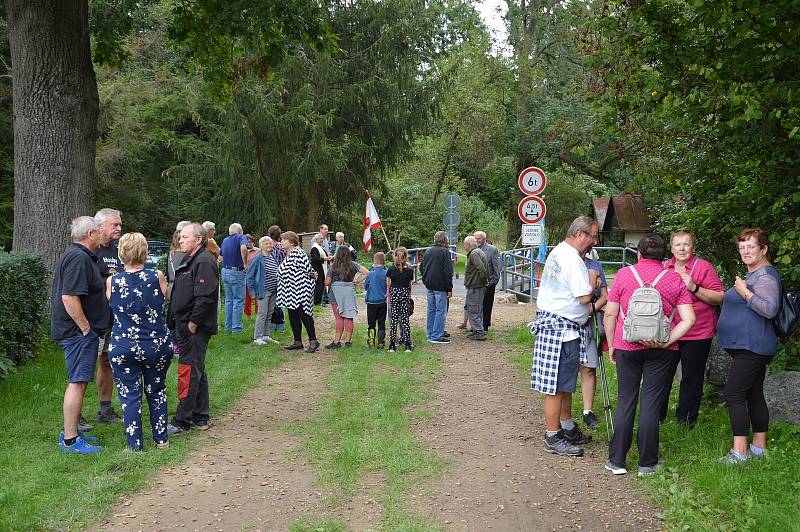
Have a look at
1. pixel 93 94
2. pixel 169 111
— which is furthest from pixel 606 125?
pixel 169 111

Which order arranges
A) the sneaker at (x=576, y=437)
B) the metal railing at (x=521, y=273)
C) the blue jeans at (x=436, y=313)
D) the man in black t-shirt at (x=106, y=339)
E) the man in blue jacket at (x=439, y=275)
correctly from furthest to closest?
the metal railing at (x=521, y=273) < the blue jeans at (x=436, y=313) < the man in blue jacket at (x=439, y=275) < the man in black t-shirt at (x=106, y=339) < the sneaker at (x=576, y=437)

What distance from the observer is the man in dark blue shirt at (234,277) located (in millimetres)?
13250

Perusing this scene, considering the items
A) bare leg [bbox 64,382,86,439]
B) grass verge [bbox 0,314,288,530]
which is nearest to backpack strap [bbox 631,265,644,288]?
grass verge [bbox 0,314,288,530]

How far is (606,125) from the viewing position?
283 inches

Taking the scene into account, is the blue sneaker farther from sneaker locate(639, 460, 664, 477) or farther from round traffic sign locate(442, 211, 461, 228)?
round traffic sign locate(442, 211, 461, 228)

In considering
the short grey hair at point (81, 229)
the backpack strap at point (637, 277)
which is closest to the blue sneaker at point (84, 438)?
the short grey hair at point (81, 229)

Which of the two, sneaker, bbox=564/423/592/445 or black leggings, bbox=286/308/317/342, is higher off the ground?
black leggings, bbox=286/308/317/342

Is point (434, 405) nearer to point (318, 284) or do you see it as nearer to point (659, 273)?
point (659, 273)

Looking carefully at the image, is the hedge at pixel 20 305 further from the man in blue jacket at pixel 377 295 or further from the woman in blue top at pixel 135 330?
the man in blue jacket at pixel 377 295

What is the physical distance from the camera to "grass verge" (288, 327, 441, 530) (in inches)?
224

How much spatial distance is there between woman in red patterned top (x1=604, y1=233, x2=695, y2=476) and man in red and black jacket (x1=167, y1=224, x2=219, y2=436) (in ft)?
11.6

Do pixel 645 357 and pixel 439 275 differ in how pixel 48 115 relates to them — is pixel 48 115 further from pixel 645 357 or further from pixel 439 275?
pixel 645 357

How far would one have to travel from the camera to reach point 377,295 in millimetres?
12414

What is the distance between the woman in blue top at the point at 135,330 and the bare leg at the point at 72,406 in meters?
0.33
